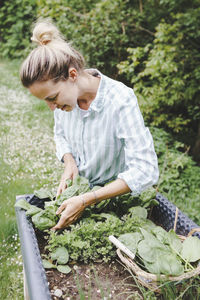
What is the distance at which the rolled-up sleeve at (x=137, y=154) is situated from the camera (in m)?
1.58

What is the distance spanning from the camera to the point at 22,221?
1.66m

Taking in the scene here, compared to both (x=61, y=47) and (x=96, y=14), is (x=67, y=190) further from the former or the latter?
(x=96, y=14)

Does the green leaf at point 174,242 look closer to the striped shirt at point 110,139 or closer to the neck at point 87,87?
the striped shirt at point 110,139

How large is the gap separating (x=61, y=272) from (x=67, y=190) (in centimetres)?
46

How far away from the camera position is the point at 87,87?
1.85 m

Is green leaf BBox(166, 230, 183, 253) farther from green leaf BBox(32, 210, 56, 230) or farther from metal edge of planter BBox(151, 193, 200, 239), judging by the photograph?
green leaf BBox(32, 210, 56, 230)

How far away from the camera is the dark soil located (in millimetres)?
1307

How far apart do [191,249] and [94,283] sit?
0.47 meters

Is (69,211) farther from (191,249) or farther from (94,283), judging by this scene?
(191,249)

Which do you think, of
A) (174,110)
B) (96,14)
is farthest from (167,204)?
(96,14)

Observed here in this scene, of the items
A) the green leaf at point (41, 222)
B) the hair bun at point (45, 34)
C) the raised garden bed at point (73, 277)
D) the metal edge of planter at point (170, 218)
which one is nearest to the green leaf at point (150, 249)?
the raised garden bed at point (73, 277)

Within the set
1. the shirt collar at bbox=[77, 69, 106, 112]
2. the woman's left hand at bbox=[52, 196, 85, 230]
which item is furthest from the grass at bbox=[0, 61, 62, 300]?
the shirt collar at bbox=[77, 69, 106, 112]

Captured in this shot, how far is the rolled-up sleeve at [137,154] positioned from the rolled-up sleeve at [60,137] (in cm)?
65

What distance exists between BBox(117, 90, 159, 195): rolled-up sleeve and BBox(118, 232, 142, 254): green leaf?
25cm
